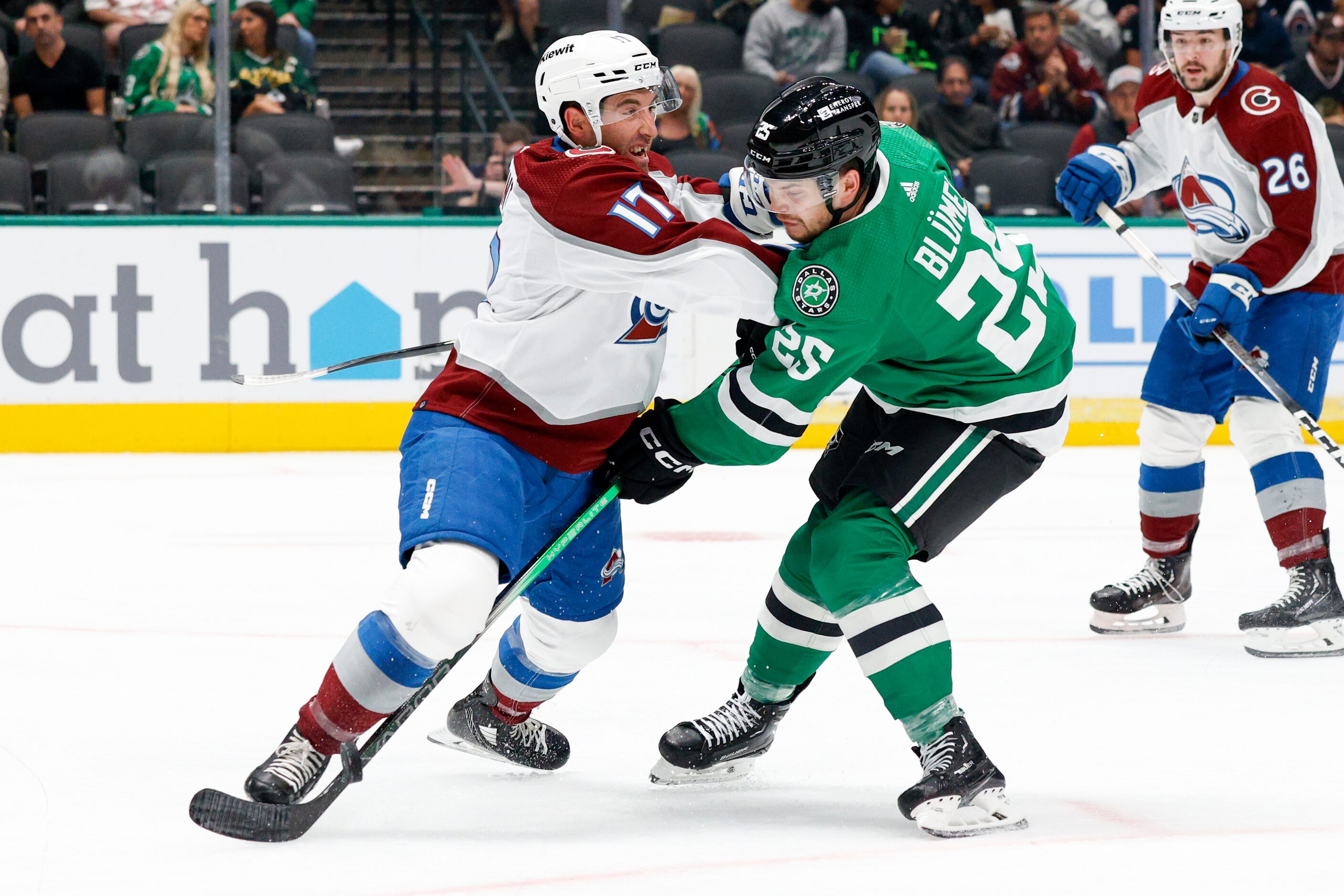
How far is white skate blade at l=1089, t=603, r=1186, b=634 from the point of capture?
11.6ft

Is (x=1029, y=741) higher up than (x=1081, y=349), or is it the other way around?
(x=1029, y=741)

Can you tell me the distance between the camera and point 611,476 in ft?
7.77

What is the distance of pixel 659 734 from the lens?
2.68 m

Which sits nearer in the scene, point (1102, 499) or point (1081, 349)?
point (1102, 499)

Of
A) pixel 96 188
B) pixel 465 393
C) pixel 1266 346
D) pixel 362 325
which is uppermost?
pixel 465 393

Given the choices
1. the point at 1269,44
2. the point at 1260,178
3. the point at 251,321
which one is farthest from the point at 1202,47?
the point at 1269,44

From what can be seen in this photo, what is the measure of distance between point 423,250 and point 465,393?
4382 millimetres

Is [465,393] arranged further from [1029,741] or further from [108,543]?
[108,543]

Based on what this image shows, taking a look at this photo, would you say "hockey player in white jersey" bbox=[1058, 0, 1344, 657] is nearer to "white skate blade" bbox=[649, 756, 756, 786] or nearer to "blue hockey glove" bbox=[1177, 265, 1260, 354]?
"blue hockey glove" bbox=[1177, 265, 1260, 354]

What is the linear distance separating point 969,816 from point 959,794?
36 mm

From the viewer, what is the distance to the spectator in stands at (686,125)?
6.91m

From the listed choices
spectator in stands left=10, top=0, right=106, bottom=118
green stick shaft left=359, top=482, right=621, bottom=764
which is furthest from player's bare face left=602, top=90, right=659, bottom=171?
spectator in stands left=10, top=0, right=106, bottom=118

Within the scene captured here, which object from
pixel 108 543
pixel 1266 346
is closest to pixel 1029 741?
pixel 1266 346

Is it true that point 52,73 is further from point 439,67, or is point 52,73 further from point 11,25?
point 439,67
